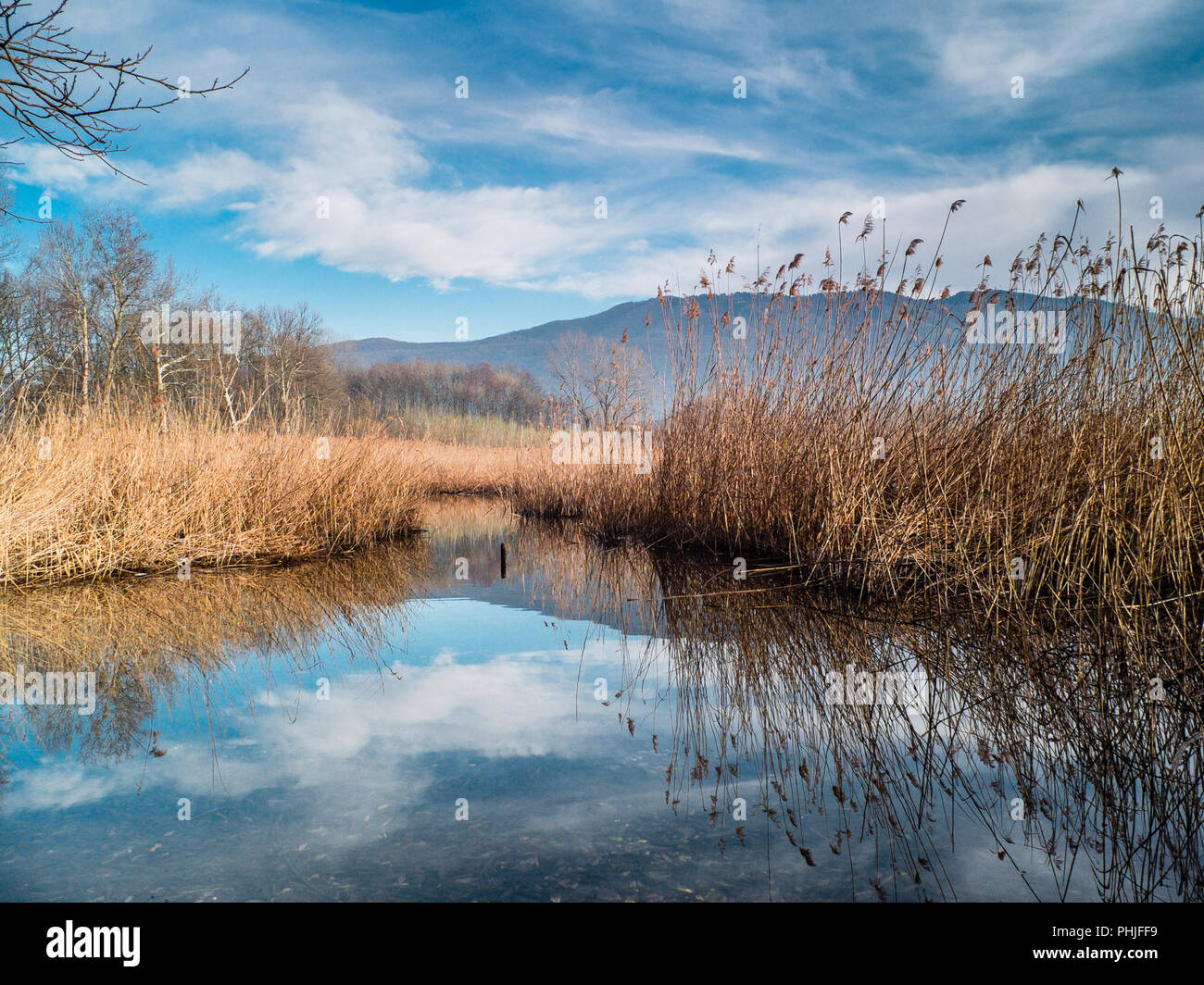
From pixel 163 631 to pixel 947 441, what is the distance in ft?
15.1

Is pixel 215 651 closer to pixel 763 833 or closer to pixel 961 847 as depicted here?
pixel 763 833

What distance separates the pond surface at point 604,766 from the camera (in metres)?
1.42

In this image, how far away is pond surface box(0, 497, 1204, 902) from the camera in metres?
1.42
